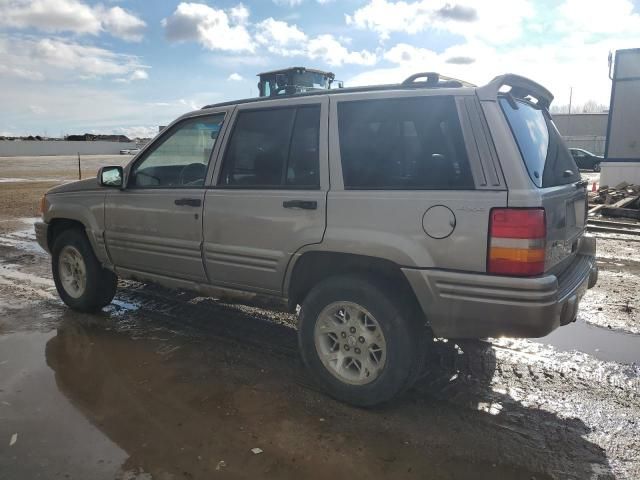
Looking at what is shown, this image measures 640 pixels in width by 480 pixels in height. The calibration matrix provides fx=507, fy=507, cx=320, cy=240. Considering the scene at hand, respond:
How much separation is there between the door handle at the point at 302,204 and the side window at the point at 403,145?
0.26 meters

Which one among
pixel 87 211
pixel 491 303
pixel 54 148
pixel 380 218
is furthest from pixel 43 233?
pixel 54 148

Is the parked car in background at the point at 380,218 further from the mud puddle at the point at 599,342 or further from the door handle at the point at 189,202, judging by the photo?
the mud puddle at the point at 599,342

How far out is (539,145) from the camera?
3.27m

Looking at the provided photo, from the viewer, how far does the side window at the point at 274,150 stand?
354cm

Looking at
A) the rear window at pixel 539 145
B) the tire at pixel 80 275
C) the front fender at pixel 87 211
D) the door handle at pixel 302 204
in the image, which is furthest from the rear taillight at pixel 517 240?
the tire at pixel 80 275

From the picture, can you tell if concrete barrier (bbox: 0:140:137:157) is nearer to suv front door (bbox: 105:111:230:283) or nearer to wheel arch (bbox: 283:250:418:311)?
suv front door (bbox: 105:111:230:283)

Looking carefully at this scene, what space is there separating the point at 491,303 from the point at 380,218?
32.1 inches

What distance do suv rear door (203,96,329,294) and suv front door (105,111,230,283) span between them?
0.19m

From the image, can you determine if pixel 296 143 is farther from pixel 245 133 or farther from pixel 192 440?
pixel 192 440

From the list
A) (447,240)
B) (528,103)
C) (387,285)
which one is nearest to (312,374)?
(387,285)

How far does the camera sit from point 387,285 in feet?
10.5

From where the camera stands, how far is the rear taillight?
8.98ft

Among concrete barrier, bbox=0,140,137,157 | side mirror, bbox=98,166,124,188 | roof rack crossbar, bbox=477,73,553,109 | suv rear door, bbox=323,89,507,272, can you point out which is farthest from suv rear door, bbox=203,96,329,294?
concrete barrier, bbox=0,140,137,157

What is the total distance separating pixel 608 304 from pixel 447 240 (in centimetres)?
344
